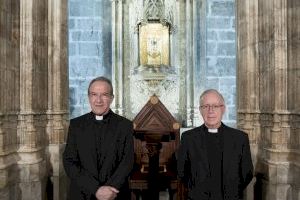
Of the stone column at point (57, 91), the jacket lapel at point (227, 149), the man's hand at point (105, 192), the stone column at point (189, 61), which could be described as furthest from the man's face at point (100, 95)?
the stone column at point (189, 61)

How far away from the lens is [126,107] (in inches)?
383

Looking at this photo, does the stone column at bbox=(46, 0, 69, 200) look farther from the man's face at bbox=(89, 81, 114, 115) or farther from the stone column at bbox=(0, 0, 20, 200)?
the man's face at bbox=(89, 81, 114, 115)

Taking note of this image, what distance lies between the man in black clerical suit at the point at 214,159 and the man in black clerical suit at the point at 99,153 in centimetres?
50

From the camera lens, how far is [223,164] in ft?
9.21

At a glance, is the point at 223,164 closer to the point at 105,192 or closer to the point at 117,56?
the point at 105,192

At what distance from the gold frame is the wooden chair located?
134 inches

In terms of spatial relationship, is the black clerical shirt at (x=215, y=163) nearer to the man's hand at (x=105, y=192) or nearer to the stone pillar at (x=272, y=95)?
the man's hand at (x=105, y=192)

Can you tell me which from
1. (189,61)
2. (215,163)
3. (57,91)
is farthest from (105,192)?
(189,61)

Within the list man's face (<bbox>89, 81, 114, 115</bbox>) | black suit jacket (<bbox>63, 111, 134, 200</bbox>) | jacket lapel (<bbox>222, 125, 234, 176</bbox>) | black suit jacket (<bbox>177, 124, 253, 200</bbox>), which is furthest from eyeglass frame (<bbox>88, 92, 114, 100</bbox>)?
jacket lapel (<bbox>222, 125, 234, 176</bbox>)

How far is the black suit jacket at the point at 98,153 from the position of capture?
3.03 metres

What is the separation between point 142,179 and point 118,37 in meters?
5.01

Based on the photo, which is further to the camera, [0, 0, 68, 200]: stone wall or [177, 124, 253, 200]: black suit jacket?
[0, 0, 68, 200]: stone wall

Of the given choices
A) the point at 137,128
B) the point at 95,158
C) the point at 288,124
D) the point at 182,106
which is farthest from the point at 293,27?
the point at 182,106

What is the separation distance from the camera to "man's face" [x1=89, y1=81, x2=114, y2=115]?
288cm
